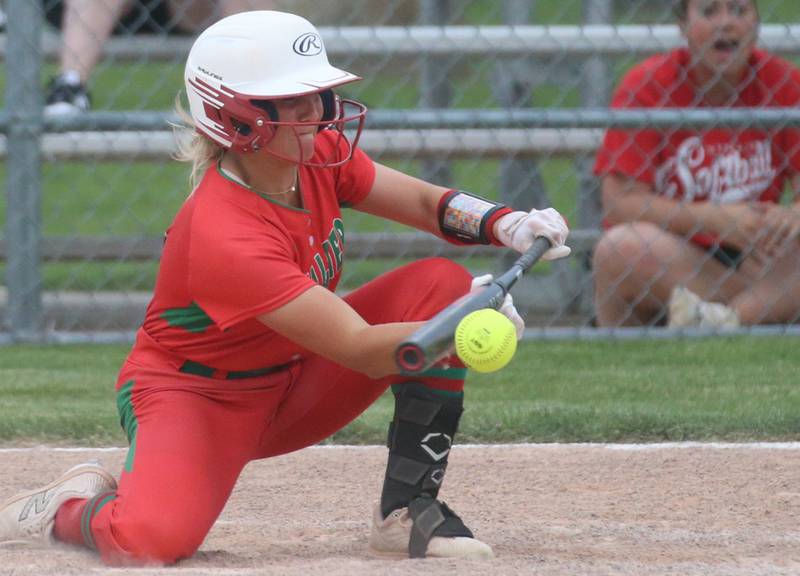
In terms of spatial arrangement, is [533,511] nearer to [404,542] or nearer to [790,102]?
[404,542]

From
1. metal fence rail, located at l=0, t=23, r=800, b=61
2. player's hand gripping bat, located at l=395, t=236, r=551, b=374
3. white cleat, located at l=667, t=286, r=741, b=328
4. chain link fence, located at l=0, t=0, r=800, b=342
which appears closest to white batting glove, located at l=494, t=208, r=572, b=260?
player's hand gripping bat, located at l=395, t=236, r=551, b=374

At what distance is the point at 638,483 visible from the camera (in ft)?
11.7

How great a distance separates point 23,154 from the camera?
5.06m

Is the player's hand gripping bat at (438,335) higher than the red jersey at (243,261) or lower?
higher

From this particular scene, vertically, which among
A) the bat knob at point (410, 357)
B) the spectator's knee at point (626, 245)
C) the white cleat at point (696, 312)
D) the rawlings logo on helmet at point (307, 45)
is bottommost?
the white cleat at point (696, 312)

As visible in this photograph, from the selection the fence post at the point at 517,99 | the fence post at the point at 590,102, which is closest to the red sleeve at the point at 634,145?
the fence post at the point at 590,102

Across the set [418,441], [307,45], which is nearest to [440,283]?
[418,441]

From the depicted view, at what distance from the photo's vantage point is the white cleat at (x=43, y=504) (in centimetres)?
301

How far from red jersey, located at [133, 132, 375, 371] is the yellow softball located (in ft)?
1.20

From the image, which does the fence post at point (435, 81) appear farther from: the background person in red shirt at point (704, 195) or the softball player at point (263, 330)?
the softball player at point (263, 330)

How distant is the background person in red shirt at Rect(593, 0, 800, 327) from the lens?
16.8ft

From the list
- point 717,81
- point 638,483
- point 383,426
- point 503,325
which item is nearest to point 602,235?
point 717,81

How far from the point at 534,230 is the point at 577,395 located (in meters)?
1.57

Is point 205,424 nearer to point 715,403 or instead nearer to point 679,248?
point 715,403
